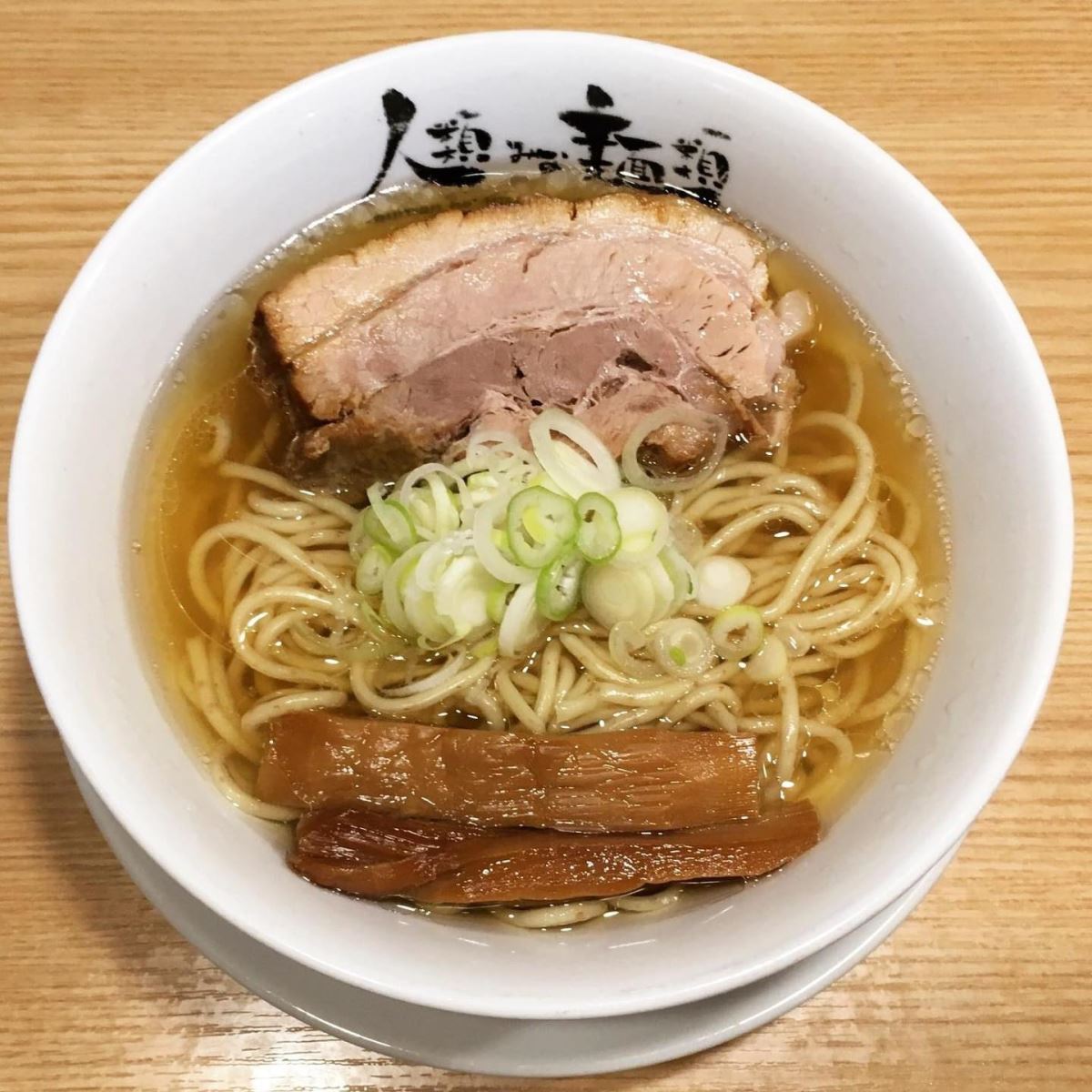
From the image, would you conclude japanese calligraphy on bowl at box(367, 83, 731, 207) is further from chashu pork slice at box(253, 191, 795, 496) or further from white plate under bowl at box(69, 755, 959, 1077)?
white plate under bowl at box(69, 755, 959, 1077)

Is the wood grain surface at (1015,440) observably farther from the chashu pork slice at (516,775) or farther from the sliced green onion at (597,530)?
the sliced green onion at (597,530)

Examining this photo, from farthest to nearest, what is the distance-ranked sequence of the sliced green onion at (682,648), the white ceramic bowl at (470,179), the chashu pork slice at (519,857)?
the sliced green onion at (682,648) < the chashu pork slice at (519,857) < the white ceramic bowl at (470,179)

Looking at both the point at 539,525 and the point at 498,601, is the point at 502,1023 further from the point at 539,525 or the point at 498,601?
the point at 539,525

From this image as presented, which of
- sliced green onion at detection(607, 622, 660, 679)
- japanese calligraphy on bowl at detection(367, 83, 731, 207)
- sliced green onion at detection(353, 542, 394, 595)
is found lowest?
sliced green onion at detection(607, 622, 660, 679)

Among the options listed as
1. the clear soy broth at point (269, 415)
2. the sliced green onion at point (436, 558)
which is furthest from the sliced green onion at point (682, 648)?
the sliced green onion at point (436, 558)

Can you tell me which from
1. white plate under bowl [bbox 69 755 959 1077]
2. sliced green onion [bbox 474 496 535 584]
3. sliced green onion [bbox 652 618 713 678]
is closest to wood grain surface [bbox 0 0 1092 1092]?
white plate under bowl [bbox 69 755 959 1077]

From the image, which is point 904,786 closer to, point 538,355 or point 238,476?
point 538,355
